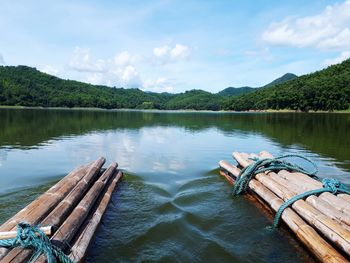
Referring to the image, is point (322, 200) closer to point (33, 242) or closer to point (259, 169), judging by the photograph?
point (259, 169)

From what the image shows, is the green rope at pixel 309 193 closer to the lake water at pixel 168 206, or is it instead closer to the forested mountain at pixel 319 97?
the lake water at pixel 168 206

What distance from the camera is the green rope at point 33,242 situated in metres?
5.64

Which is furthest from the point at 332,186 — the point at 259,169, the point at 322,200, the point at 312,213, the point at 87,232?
the point at 87,232

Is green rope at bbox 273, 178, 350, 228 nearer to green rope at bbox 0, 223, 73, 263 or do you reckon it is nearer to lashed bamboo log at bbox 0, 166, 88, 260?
green rope at bbox 0, 223, 73, 263

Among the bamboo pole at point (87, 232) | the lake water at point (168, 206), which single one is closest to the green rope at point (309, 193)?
the lake water at point (168, 206)

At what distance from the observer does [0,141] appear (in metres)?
27.6

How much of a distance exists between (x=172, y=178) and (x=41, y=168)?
7.69 metres

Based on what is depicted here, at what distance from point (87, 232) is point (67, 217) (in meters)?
0.74

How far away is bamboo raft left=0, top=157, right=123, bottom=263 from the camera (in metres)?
6.11

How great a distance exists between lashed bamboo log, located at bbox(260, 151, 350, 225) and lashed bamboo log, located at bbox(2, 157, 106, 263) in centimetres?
694

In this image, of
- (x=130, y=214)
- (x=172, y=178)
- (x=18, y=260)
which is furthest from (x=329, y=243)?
(x=172, y=178)

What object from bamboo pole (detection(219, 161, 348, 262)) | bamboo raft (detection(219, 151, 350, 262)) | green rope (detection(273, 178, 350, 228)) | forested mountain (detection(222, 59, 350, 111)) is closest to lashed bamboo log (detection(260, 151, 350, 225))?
bamboo raft (detection(219, 151, 350, 262))

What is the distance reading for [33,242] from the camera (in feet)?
18.8

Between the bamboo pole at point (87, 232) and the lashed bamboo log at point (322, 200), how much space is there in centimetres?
622
